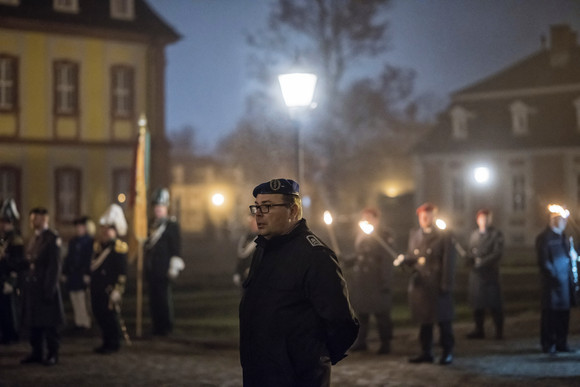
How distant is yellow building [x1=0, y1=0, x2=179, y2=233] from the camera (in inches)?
1353

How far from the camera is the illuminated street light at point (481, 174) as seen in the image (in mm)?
50281

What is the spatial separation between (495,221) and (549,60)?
9.32m

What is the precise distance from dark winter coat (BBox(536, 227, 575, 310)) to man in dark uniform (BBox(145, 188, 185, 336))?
5.43m

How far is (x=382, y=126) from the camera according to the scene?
4675 centimetres

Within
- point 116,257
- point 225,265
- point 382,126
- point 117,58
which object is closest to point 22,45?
point 117,58

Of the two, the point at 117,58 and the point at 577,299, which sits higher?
the point at 117,58

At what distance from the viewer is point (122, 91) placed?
3622 centimetres

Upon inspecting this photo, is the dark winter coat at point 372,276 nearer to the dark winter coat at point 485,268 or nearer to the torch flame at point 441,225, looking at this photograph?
the torch flame at point 441,225

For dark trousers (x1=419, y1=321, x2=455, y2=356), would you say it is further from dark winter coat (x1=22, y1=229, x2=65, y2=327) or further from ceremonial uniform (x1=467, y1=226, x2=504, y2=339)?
dark winter coat (x1=22, y1=229, x2=65, y2=327)

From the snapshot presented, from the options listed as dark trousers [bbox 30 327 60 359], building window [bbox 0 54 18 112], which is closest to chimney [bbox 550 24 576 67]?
building window [bbox 0 54 18 112]

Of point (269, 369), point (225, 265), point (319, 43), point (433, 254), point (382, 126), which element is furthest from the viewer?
point (382, 126)

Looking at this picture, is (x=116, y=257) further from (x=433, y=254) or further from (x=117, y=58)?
(x=117, y=58)

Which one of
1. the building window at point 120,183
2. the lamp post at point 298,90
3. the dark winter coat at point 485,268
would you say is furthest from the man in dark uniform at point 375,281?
the building window at point 120,183

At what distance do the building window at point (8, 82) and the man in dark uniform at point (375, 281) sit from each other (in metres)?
24.2
